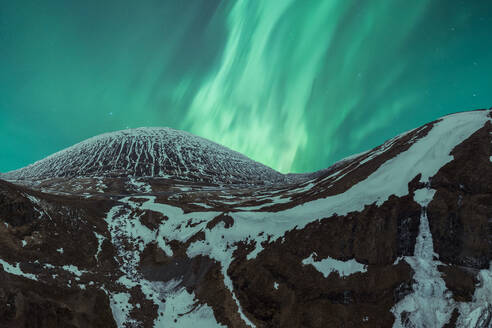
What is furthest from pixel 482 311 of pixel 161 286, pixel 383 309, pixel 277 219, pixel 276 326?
pixel 161 286

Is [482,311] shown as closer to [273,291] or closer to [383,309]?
[383,309]

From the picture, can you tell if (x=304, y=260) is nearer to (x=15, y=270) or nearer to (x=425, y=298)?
(x=425, y=298)

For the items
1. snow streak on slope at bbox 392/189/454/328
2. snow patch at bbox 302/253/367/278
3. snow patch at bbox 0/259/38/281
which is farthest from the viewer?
snow patch at bbox 0/259/38/281

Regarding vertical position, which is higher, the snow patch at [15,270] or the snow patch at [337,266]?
the snow patch at [15,270]

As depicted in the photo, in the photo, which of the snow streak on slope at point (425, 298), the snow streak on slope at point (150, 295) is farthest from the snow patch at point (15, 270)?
the snow streak on slope at point (425, 298)

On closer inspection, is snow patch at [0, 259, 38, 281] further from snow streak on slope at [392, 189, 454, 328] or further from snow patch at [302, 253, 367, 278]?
snow streak on slope at [392, 189, 454, 328]

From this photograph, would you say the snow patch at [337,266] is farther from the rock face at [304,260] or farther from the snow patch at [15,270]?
the snow patch at [15,270]

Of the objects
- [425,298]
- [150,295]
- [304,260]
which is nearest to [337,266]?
[304,260]

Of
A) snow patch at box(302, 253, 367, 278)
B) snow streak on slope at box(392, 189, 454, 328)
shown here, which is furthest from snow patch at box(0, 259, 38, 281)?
snow streak on slope at box(392, 189, 454, 328)

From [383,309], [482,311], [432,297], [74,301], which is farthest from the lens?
[74,301]
